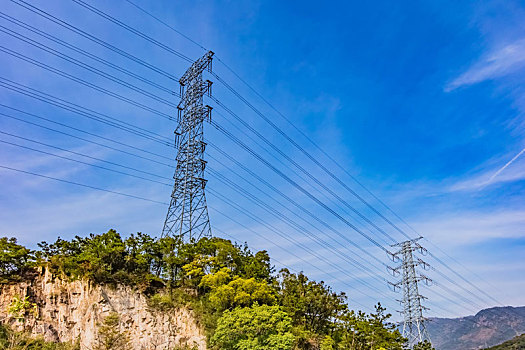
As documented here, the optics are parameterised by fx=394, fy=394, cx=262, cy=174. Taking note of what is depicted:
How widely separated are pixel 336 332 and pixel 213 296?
1391 centimetres

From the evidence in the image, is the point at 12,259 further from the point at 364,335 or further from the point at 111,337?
the point at 364,335

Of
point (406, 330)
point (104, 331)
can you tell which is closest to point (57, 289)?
point (104, 331)

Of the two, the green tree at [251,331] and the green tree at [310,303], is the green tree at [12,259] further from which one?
the green tree at [310,303]

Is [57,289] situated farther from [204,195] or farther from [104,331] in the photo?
[204,195]

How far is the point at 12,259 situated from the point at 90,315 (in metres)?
6.04

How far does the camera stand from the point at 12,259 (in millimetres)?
24922

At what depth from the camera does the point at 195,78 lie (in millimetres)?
31688

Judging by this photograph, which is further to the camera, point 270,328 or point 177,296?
point 177,296

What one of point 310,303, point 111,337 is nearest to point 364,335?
point 310,303

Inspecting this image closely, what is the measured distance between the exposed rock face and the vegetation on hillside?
707 mm

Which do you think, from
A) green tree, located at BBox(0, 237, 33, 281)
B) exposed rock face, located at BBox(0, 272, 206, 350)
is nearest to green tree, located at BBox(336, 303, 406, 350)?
exposed rock face, located at BBox(0, 272, 206, 350)

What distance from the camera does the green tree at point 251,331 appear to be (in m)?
25.4

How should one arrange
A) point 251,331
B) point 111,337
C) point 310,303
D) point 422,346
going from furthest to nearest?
1. point 422,346
2. point 310,303
3. point 251,331
4. point 111,337

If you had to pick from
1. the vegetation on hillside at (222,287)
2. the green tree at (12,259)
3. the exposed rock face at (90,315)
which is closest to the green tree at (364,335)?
the vegetation on hillside at (222,287)
